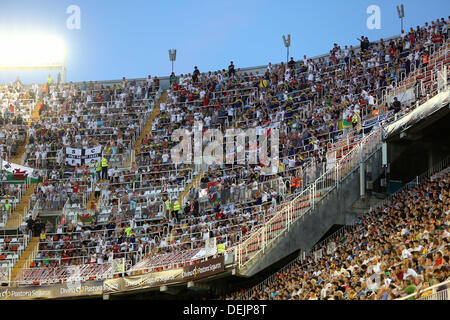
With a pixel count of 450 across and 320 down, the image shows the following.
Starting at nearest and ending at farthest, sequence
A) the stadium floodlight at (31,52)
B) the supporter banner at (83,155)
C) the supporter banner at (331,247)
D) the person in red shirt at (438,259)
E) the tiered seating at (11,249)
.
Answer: the person in red shirt at (438,259), the supporter banner at (331,247), the tiered seating at (11,249), the supporter banner at (83,155), the stadium floodlight at (31,52)

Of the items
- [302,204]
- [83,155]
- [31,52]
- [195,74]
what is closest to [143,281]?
[302,204]

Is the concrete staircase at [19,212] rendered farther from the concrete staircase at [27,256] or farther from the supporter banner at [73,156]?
the supporter banner at [73,156]

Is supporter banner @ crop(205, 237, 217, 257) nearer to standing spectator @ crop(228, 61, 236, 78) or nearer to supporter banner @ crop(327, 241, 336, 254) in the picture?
supporter banner @ crop(327, 241, 336, 254)

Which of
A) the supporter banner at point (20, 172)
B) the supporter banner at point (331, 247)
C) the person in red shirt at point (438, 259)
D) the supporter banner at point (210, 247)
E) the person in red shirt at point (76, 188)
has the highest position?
the supporter banner at point (20, 172)

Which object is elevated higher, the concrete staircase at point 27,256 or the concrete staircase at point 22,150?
the concrete staircase at point 22,150

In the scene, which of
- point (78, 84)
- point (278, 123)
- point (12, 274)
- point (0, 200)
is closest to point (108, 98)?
point (78, 84)

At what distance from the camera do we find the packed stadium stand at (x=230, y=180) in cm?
2286

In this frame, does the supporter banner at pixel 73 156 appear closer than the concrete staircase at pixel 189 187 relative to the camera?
No

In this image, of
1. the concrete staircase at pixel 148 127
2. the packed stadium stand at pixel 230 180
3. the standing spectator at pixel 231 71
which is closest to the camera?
the packed stadium stand at pixel 230 180

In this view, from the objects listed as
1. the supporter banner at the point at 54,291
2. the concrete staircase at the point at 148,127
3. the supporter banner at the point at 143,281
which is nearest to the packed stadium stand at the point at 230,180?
the concrete staircase at the point at 148,127

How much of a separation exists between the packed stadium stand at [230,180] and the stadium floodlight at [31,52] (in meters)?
4.59

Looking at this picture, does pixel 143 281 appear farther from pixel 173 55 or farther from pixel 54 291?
pixel 173 55

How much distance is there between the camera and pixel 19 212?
125ft

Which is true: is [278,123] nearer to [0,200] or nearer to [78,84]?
[0,200]
